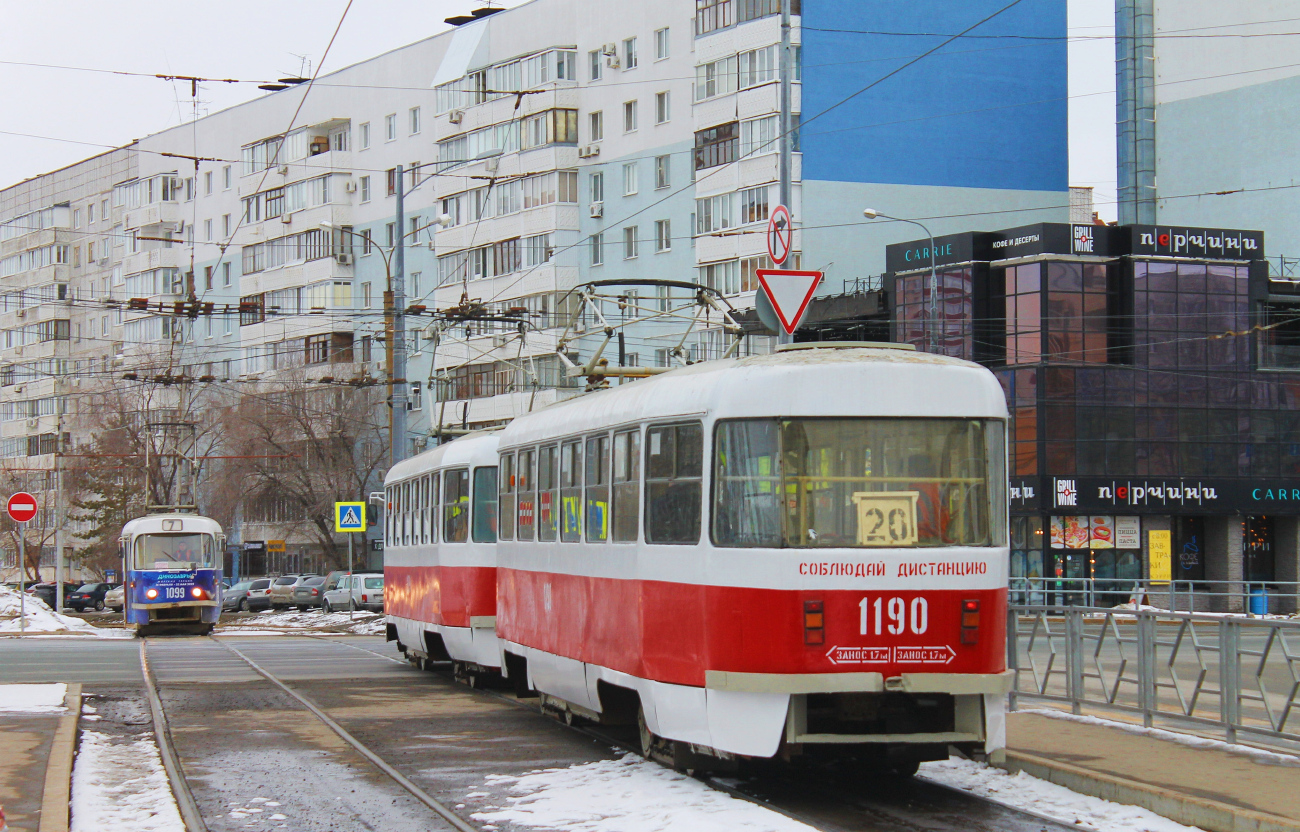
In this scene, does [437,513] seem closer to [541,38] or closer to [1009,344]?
[1009,344]

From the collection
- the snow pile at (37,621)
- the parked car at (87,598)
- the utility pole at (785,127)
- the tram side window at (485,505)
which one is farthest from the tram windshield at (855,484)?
the parked car at (87,598)

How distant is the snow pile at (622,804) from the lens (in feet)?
30.0

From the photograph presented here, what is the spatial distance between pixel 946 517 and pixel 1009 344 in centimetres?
3741

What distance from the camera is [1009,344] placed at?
4644 cm

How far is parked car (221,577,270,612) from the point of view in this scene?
5841 centimetres

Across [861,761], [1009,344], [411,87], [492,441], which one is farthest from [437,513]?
[411,87]

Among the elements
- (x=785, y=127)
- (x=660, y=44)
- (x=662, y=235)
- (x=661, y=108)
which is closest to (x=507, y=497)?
(x=785, y=127)

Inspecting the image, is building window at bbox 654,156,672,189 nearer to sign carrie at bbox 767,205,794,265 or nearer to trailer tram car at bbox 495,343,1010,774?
sign carrie at bbox 767,205,794,265

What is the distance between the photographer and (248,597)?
194ft

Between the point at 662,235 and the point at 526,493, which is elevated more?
the point at 662,235

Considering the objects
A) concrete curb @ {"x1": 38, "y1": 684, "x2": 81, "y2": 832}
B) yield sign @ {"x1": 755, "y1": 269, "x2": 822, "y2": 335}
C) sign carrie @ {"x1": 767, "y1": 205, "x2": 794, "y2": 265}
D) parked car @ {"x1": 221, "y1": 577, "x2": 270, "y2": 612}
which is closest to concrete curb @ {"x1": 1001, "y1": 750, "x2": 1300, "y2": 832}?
yield sign @ {"x1": 755, "y1": 269, "x2": 822, "y2": 335}

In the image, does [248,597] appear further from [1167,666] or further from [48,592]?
[1167,666]

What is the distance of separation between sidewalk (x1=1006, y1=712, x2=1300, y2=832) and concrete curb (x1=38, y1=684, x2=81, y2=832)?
19.9ft

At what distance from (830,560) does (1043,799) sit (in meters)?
2.04
